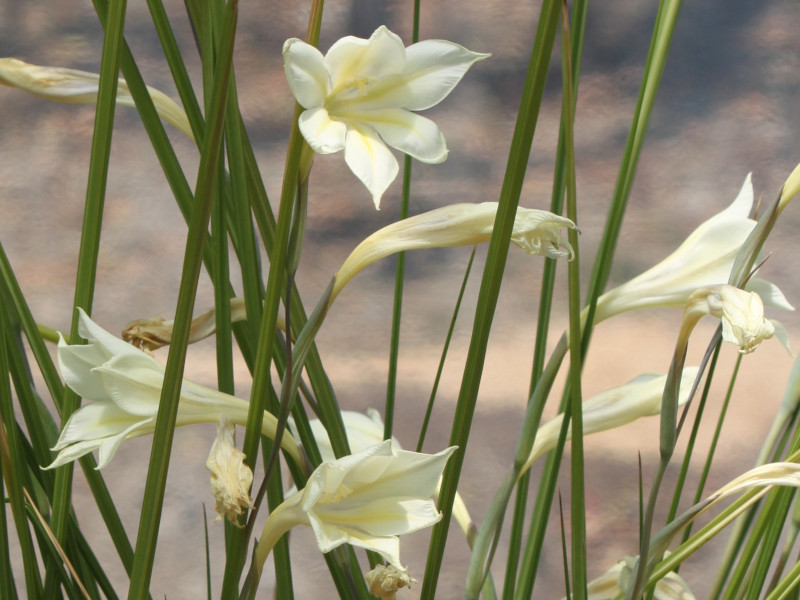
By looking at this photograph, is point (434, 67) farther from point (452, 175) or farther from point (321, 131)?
point (452, 175)

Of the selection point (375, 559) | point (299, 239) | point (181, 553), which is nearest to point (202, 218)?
point (299, 239)

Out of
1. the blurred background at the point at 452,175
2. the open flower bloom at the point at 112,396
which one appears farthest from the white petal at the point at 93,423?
the blurred background at the point at 452,175

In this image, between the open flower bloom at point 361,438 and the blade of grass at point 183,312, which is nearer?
the blade of grass at point 183,312

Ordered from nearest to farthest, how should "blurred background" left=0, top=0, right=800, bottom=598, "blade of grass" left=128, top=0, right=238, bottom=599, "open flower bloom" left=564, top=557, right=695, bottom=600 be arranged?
"blade of grass" left=128, top=0, right=238, bottom=599
"open flower bloom" left=564, top=557, right=695, bottom=600
"blurred background" left=0, top=0, right=800, bottom=598

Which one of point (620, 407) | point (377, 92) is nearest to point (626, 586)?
point (620, 407)

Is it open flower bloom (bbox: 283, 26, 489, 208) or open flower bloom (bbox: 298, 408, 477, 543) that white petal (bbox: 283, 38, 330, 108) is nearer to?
open flower bloom (bbox: 283, 26, 489, 208)

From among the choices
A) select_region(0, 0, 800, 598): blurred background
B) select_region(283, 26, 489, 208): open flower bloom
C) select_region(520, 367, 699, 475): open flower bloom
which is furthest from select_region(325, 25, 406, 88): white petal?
select_region(0, 0, 800, 598): blurred background

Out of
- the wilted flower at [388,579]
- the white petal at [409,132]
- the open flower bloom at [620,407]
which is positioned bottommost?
the wilted flower at [388,579]

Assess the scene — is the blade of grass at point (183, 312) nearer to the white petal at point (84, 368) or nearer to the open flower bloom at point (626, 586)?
the white petal at point (84, 368)
